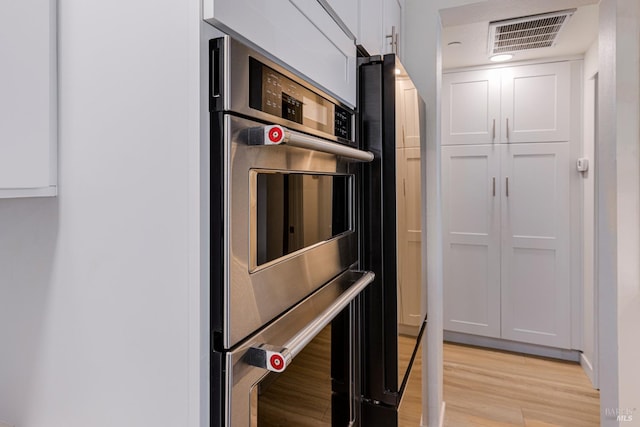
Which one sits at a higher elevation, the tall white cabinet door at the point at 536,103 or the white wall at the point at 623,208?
the tall white cabinet door at the point at 536,103

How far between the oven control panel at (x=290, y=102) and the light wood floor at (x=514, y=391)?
6.16ft

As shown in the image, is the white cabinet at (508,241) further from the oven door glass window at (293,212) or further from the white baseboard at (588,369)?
the oven door glass window at (293,212)

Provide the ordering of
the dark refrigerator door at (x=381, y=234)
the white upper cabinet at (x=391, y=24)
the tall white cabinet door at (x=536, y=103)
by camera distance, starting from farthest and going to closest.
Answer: the tall white cabinet door at (x=536, y=103) → the white upper cabinet at (x=391, y=24) → the dark refrigerator door at (x=381, y=234)

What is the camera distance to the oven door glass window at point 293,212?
2.12ft

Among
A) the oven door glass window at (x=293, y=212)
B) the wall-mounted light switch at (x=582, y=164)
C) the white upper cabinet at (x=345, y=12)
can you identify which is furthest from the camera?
the wall-mounted light switch at (x=582, y=164)

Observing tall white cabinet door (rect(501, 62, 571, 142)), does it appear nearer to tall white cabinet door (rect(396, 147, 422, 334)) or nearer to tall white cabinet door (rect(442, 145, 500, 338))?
tall white cabinet door (rect(442, 145, 500, 338))

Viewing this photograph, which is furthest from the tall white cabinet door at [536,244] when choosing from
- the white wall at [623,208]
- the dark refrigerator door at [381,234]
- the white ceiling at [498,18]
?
the dark refrigerator door at [381,234]

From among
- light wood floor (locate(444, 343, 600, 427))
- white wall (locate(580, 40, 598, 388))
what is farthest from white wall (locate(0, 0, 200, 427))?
white wall (locate(580, 40, 598, 388))

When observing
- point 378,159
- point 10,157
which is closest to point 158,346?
point 10,157

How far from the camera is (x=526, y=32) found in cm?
228

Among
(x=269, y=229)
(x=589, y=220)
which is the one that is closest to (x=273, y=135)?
(x=269, y=229)

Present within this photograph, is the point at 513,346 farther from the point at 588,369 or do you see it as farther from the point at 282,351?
the point at 282,351

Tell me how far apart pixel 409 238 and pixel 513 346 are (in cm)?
223

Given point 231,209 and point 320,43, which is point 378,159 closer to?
point 320,43
